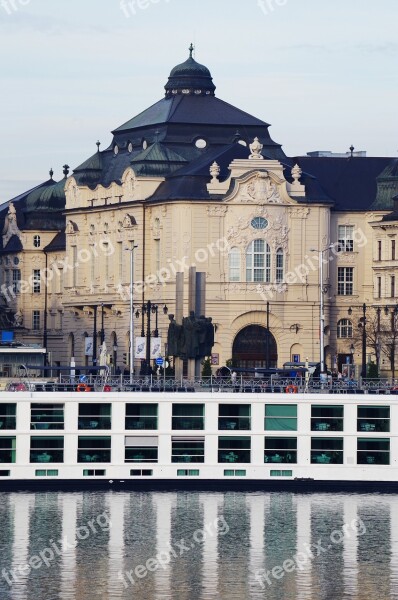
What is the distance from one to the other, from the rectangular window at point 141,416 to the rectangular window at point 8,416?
4.00 m

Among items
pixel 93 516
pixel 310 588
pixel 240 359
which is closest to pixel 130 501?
pixel 93 516

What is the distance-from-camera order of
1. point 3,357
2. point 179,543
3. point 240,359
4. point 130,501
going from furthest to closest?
point 240,359, point 3,357, point 130,501, point 179,543

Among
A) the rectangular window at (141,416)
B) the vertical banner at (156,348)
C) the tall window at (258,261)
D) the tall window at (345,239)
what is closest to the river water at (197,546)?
the rectangular window at (141,416)

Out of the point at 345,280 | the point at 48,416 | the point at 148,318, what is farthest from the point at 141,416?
the point at 345,280

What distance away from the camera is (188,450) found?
308 feet

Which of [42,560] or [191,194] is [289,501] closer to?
[42,560]

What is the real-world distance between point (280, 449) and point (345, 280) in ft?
279

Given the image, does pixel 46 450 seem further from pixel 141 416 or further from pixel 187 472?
pixel 187 472

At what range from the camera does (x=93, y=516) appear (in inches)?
3460

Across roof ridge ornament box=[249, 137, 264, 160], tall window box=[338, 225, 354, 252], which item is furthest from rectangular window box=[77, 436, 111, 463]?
tall window box=[338, 225, 354, 252]

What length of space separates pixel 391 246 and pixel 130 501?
8589 cm

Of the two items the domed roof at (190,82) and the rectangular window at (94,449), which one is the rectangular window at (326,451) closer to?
the rectangular window at (94,449)

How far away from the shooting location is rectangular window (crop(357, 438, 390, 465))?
94.2 m

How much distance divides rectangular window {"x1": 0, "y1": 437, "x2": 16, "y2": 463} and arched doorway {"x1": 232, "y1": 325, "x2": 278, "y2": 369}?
78.0 m
